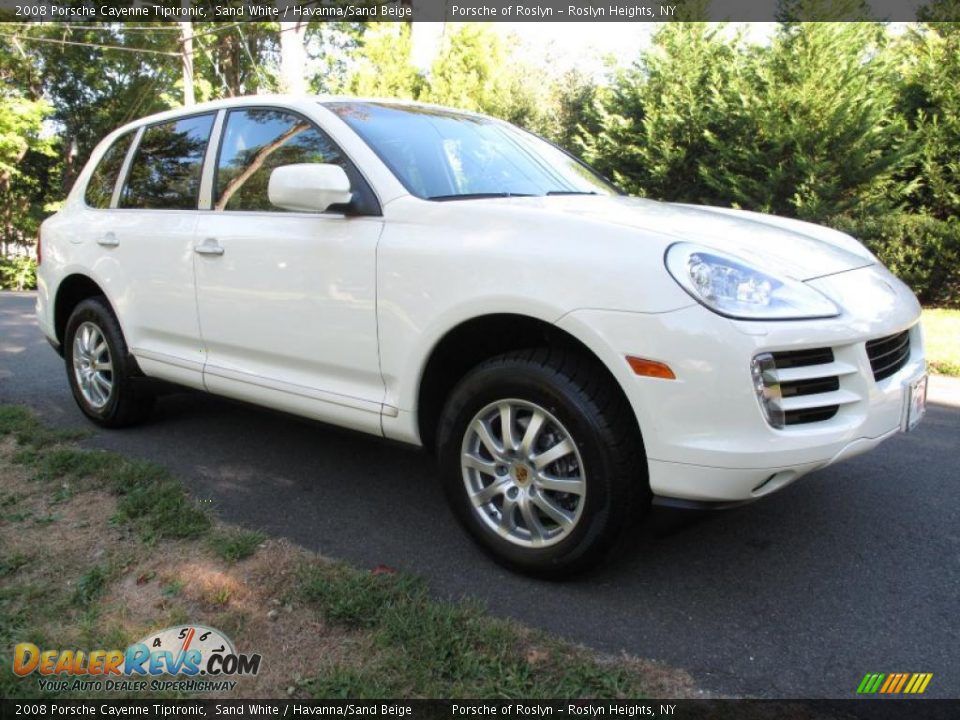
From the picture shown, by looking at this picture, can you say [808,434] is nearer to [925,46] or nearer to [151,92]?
[925,46]

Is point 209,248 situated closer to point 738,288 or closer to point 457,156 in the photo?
point 457,156

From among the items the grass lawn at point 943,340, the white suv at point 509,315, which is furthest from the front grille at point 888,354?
the grass lawn at point 943,340

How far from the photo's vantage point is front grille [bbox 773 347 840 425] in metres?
2.21

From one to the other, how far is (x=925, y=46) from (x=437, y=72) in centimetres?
1217

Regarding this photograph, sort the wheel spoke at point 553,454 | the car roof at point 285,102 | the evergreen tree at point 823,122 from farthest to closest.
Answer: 1. the evergreen tree at point 823,122
2. the car roof at point 285,102
3. the wheel spoke at point 553,454

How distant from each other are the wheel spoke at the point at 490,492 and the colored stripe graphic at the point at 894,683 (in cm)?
124

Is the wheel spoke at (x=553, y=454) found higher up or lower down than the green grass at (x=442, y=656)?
higher up

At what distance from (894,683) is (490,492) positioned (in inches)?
53.7

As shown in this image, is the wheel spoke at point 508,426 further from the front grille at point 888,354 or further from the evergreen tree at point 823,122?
the evergreen tree at point 823,122

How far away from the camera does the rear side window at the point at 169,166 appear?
3846 millimetres

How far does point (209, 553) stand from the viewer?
284 cm

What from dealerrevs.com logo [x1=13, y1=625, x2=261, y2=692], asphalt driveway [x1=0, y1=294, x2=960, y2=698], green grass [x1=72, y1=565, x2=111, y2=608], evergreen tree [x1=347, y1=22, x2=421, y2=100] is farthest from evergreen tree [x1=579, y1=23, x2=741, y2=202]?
dealerrevs.com logo [x1=13, y1=625, x2=261, y2=692]

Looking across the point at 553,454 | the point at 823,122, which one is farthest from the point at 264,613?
the point at 823,122

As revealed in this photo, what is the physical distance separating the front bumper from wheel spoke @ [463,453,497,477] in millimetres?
620
